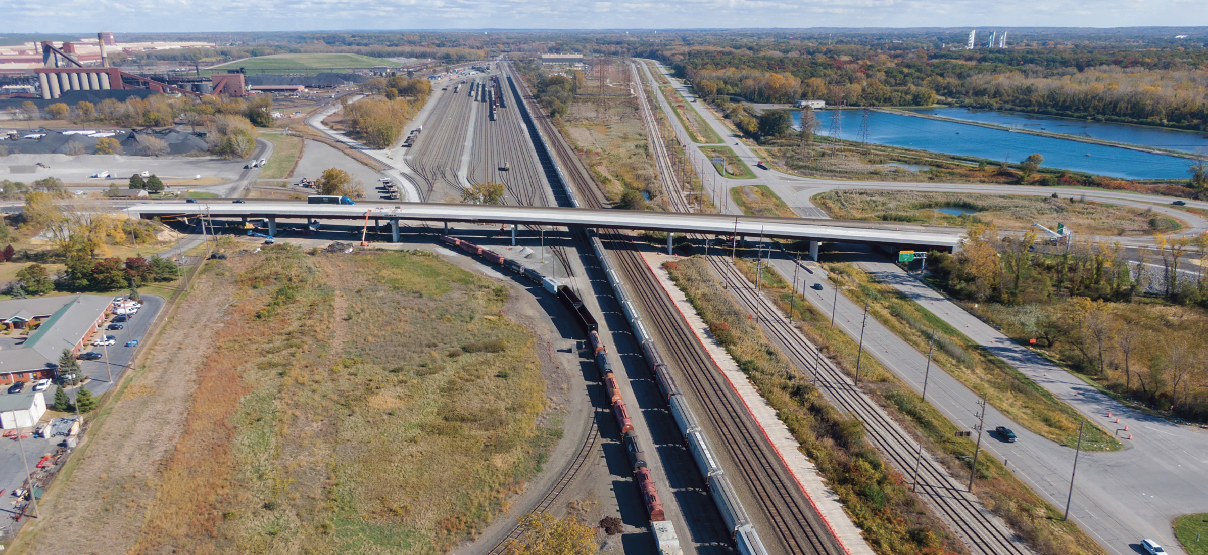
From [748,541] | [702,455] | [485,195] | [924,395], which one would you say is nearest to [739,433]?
[702,455]

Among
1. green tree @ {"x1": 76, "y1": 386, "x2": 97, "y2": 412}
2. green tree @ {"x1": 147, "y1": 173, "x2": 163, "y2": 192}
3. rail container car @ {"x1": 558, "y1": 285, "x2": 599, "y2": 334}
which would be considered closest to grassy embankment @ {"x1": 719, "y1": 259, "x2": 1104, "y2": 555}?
rail container car @ {"x1": 558, "y1": 285, "x2": 599, "y2": 334}

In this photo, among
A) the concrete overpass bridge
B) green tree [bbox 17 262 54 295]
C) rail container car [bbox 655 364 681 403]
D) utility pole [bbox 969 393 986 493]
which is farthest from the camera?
the concrete overpass bridge

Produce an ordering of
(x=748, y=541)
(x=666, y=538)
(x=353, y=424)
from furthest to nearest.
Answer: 1. (x=353, y=424)
2. (x=666, y=538)
3. (x=748, y=541)

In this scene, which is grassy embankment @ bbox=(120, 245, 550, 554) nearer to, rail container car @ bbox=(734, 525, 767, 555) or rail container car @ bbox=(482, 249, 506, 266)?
rail container car @ bbox=(482, 249, 506, 266)

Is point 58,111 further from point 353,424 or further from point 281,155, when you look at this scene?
point 353,424

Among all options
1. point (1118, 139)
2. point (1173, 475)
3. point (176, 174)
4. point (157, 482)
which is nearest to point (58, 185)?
point (176, 174)

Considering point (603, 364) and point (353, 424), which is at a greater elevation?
point (603, 364)

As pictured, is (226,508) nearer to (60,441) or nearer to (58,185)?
(60,441)
